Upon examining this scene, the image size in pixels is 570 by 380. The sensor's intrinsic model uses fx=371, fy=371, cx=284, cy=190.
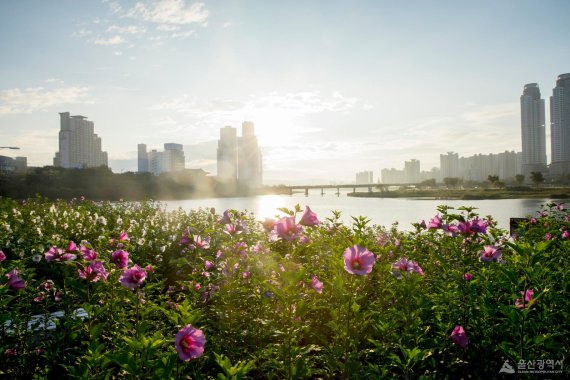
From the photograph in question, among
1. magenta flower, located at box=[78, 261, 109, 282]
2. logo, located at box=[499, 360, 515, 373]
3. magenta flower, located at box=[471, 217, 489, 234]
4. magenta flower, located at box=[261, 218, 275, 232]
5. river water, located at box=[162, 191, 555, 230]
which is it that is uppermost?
magenta flower, located at box=[261, 218, 275, 232]

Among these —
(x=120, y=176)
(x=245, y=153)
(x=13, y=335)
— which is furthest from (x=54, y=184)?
(x=245, y=153)

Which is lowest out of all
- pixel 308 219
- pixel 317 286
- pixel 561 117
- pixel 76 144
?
pixel 317 286

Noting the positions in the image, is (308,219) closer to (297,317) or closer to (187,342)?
(297,317)

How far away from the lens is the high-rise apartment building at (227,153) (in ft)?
587

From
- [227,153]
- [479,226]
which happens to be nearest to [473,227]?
[479,226]

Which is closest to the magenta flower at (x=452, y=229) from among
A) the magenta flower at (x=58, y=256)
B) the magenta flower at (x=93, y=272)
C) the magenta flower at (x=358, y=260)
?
the magenta flower at (x=358, y=260)

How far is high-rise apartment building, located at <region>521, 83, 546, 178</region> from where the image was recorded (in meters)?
177

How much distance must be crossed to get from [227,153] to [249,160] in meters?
13.7

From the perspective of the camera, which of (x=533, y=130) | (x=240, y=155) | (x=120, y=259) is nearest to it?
(x=120, y=259)

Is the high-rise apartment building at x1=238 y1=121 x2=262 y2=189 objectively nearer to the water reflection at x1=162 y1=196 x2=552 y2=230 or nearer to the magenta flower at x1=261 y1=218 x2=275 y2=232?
the water reflection at x1=162 y1=196 x2=552 y2=230

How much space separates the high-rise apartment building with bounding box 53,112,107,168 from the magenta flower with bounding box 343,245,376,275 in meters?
169

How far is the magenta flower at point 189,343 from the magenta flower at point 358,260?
918 millimetres

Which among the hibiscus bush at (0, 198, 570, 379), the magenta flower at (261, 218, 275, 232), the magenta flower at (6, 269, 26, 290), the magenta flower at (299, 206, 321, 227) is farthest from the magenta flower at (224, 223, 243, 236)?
the magenta flower at (6, 269, 26, 290)

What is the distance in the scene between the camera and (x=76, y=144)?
158m
